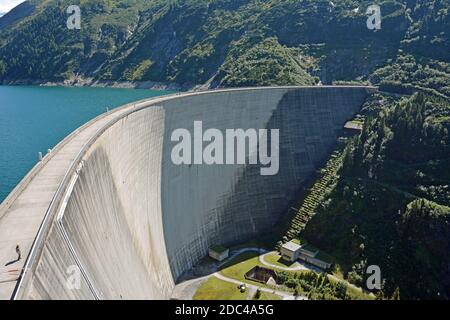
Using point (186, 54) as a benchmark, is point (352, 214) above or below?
below

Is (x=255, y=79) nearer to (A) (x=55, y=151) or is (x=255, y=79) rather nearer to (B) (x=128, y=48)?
(A) (x=55, y=151)

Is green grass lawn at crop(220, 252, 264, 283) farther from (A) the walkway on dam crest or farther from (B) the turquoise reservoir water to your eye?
(B) the turquoise reservoir water

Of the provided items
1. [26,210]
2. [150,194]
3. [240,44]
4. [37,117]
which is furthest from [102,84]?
[26,210]

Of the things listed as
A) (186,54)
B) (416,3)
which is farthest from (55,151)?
(186,54)

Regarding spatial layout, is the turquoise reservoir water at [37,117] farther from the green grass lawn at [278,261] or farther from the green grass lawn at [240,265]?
the green grass lawn at [278,261]

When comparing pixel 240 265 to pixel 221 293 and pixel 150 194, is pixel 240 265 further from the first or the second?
pixel 150 194

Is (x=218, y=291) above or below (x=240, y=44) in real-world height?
below

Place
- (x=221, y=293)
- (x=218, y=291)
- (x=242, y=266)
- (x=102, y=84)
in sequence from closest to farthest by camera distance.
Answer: (x=221, y=293) → (x=218, y=291) → (x=242, y=266) → (x=102, y=84)
